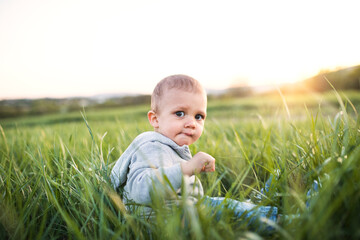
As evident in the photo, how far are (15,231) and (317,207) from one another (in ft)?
3.82

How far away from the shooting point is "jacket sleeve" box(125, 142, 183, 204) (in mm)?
1084

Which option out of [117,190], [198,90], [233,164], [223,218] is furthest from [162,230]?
[233,164]

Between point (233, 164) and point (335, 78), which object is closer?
point (233, 164)

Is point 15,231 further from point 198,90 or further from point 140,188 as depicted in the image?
point 198,90

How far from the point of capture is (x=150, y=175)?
1128 mm

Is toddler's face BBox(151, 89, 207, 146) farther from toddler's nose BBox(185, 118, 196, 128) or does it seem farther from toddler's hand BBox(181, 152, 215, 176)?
toddler's hand BBox(181, 152, 215, 176)

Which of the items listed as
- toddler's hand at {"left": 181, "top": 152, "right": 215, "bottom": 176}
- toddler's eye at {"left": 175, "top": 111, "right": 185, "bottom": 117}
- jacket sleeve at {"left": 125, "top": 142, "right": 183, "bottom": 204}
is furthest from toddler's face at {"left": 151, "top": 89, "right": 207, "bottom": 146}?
toddler's hand at {"left": 181, "top": 152, "right": 215, "bottom": 176}

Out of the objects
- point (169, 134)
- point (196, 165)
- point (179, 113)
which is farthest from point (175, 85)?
point (196, 165)

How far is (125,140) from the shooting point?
206 cm

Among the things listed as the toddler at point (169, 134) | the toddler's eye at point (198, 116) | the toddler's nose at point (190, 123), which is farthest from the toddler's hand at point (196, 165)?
the toddler's eye at point (198, 116)

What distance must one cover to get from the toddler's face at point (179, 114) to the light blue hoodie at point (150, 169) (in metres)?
0.05

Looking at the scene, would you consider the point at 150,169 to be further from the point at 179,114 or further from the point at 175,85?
the point at 175,85

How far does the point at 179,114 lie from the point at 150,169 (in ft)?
1.20

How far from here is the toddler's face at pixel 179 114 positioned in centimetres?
136
